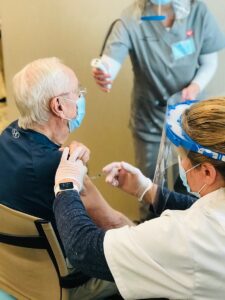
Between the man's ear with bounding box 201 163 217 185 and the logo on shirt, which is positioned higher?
the man's ear with bounding box 201 163 217 185

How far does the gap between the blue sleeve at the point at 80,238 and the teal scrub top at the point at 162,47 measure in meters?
1.11

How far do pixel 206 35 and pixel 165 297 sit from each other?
4.93 feet

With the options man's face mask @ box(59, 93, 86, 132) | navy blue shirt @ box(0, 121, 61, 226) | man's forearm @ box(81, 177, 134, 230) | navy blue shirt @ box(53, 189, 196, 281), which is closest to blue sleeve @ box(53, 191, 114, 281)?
navy blue shirt @ box(53, 189, 196, 281)

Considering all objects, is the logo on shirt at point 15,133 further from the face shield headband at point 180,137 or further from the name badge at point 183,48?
the name badge at point 183,48

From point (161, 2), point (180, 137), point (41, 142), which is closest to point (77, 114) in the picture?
point (41, 142)

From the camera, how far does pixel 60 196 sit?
122cm

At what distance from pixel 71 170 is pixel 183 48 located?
110 cm

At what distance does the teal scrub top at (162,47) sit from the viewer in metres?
2.10

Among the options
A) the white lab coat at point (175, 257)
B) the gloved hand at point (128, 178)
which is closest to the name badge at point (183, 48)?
the gloved hand at point (128, 178)

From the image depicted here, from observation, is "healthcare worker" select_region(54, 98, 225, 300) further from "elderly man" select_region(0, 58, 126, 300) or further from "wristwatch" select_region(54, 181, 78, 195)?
"elderly man" select_region(0, 58, 126, 300)

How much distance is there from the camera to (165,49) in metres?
2.14

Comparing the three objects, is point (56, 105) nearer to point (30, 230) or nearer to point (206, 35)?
point (30, 230)

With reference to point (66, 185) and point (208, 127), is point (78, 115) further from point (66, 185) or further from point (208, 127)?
point (208, 127)

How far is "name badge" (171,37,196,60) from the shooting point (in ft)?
6.99
